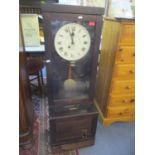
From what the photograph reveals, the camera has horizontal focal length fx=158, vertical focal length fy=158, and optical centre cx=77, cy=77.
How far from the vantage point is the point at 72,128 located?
148 cm

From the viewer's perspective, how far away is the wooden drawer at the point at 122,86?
1.67 metres

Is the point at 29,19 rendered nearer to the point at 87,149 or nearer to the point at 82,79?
the point at 82,79

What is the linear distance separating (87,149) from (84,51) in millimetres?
990

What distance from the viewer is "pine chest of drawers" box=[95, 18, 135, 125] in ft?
4.84

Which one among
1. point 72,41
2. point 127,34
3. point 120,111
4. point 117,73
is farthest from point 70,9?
point 120,111

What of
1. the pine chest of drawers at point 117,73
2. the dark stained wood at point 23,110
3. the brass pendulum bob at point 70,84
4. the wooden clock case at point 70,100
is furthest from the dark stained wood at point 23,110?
the pine chest of drawers at point 117,73

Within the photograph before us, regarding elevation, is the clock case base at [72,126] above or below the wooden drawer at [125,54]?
below

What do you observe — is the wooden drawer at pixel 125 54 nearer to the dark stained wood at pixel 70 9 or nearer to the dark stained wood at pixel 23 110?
the dark stained wood at pixel 70 9

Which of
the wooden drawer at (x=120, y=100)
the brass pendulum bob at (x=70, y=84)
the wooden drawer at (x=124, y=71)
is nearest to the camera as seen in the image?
the brass pendulum bob at (x=70, y=84)

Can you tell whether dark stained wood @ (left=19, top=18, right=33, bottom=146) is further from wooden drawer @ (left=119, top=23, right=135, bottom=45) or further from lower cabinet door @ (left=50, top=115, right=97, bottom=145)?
wooden drawer @ (left=119, top=23, right=135, bottom=45)

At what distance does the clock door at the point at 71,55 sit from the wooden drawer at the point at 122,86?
1.24ft

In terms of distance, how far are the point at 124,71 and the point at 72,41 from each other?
0.72m
